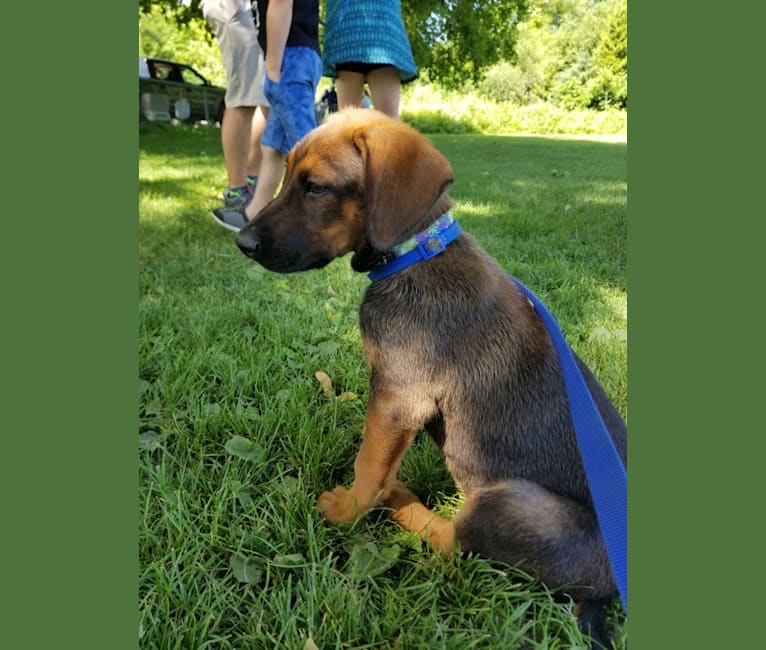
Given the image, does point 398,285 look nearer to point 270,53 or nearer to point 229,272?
point 229,272

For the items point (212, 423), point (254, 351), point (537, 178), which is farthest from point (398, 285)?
point (537, 178)

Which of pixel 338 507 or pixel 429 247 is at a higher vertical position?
pixel 429 247

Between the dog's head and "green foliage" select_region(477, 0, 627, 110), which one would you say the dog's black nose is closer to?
the dog's head

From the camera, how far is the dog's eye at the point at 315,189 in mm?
2145

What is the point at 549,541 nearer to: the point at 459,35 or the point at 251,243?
the point at 251,243

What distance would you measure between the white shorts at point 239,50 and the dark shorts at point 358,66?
187 centimetres

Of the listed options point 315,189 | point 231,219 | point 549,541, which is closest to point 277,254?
point 315,189

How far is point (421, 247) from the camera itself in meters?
2.12

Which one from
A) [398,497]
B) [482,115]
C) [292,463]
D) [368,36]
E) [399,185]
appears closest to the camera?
[399,185]

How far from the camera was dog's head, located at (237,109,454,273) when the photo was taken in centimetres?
202

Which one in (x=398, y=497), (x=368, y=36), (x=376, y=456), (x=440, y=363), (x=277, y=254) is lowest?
(x=398, y=497)

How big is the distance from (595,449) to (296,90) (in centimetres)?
393

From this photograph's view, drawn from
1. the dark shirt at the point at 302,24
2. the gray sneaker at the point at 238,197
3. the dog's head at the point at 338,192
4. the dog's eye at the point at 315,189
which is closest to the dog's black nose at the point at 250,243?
the dog's head at the point at 338,192

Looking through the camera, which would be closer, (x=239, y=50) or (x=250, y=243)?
(x=250, y=243)
